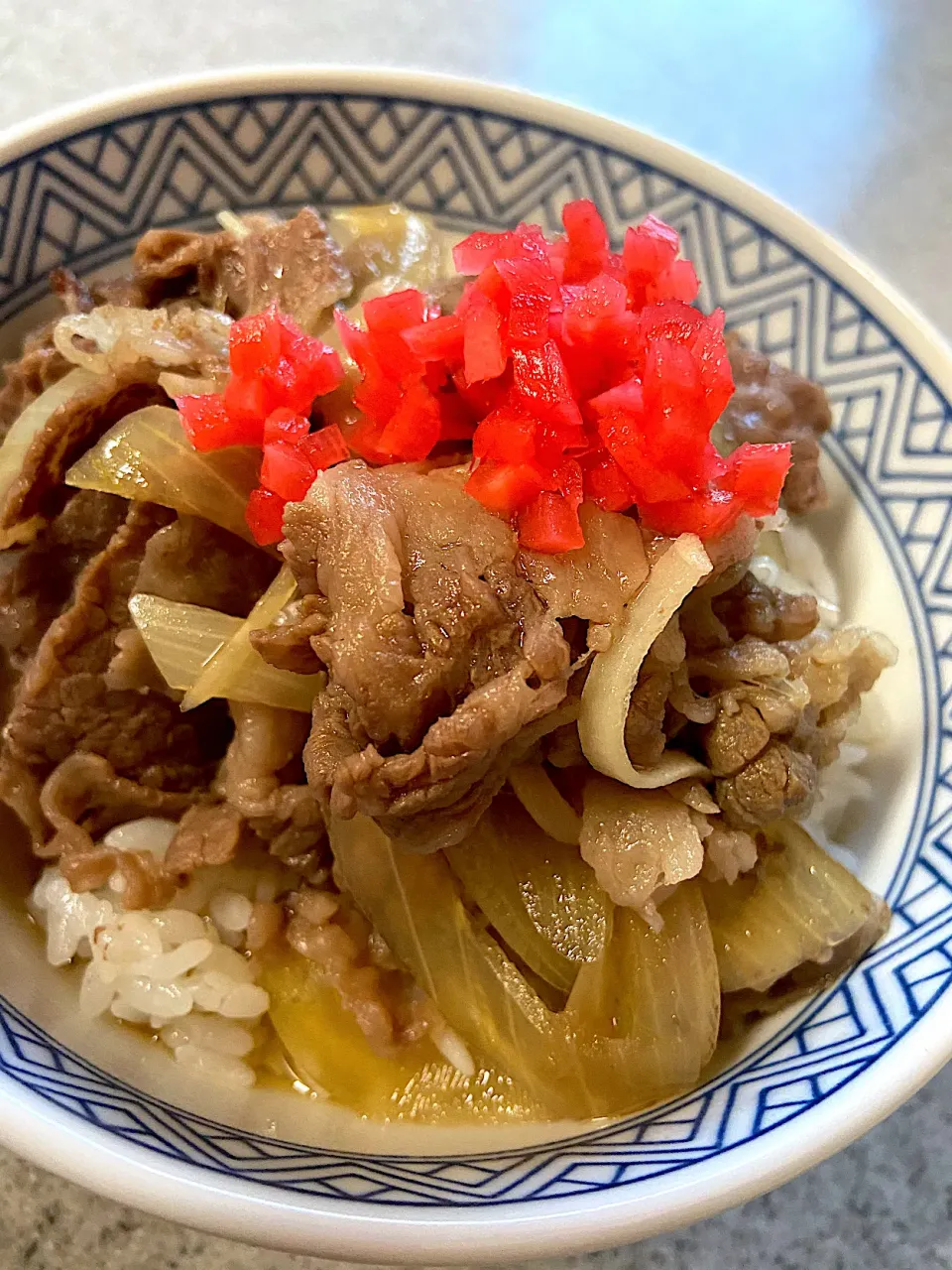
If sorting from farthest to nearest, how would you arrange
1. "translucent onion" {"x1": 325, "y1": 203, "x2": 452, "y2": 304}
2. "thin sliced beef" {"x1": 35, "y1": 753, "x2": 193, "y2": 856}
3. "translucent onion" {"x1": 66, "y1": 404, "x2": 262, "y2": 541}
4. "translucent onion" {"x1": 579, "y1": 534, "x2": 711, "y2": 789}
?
1. "translucent onion" {"x1": 325, "y1": 203, "x2": 452, "y2": 304}
2. "thin sliced beef" {"x1": 35, "y1": 753, "x2": 193, "y2": 856}
3. "translucent onion" {"x1": 66, "y1": 404, "x2": 262, "y2": 541}
4. "translucent onion" {"x1": 579, "y1": 534, "x2": 711, "y2": 789}

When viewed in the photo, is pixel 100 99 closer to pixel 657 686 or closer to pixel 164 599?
pixel 164 599

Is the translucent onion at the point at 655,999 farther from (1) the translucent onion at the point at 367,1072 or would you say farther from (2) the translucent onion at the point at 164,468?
(2) the translucent onion at the point at 164,468

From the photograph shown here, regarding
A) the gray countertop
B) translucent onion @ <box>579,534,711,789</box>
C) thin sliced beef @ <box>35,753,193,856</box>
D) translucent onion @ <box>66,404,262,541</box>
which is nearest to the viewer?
translucent onion @ <box>579,534,711,789</box>

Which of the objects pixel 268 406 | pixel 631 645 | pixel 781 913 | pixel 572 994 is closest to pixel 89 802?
pixel 268 406

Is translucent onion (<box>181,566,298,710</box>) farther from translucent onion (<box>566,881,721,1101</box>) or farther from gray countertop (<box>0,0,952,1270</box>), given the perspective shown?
gray countertop (<box>0,0,952,1270</box>)

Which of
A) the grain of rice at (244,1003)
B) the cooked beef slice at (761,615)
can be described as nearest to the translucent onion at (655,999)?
the cooked beef slice at (761,615)

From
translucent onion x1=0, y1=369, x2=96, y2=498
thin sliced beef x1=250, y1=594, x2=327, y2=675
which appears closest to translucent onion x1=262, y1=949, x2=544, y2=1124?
thin sliced beef x1=250, y1=594, x2=327, y2=675
